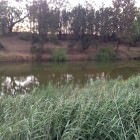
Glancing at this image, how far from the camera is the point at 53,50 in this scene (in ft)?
119

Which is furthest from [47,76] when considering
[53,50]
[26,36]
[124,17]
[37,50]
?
[124,17]

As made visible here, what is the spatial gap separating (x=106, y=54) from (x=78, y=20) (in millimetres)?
5896

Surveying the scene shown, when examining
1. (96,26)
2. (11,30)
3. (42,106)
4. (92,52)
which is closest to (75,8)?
(96,26)

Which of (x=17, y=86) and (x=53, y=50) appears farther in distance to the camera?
(x=53, y=50)

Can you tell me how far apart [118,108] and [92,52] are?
34.0 meters

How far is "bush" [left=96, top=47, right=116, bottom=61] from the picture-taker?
36.0 m

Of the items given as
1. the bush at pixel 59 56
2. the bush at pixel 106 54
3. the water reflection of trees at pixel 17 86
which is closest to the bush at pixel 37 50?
the bush at pixel 59 56

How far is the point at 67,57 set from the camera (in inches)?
1391

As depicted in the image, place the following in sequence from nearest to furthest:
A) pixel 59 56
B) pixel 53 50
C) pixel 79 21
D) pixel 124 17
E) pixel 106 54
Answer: pixel 59 56
pixel 53 50
pixel 106 54
pixel 79 21
pixel 124 17

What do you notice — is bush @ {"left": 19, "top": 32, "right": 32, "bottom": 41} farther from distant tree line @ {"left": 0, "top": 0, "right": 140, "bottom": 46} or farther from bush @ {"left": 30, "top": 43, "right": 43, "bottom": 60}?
bush @ {"left": 30, "top": 43, "right": 43, "bottom": 60}

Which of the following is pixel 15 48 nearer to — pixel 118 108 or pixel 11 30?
pixel 11 30

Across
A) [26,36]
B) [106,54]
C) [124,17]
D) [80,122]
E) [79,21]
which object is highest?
[124,17]

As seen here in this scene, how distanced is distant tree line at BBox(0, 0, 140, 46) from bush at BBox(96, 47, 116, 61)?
2.65 meters

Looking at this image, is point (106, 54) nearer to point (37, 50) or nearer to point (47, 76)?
point (37, 50)
